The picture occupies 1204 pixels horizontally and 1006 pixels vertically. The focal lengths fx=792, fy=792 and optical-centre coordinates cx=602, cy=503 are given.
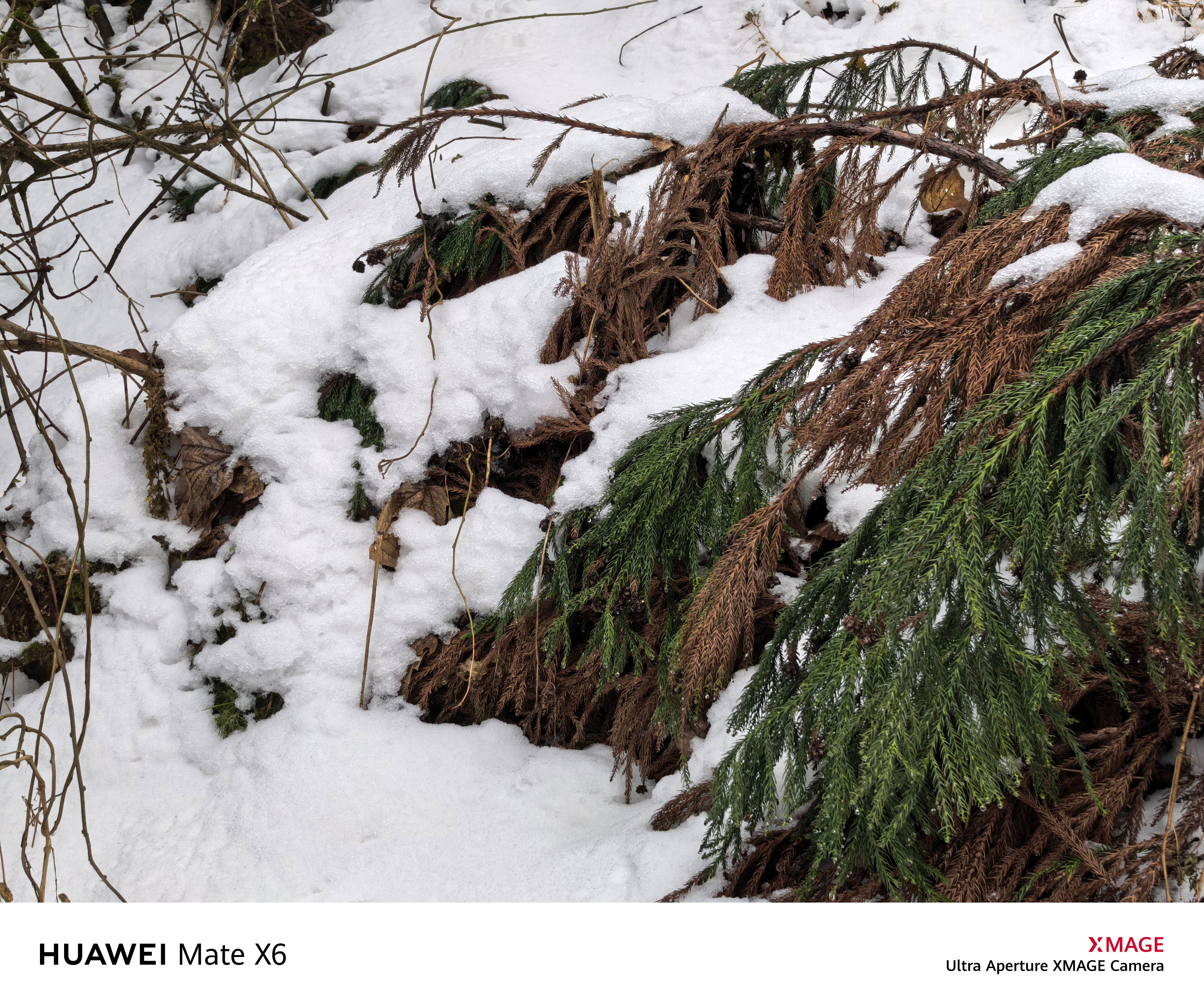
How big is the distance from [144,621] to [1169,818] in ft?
8.02

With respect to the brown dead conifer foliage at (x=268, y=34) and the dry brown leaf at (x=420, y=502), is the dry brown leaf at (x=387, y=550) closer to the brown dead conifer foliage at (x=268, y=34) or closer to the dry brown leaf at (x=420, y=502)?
the dry brown leaf at (x=420, y=502)

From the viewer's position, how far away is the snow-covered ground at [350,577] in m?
1.87

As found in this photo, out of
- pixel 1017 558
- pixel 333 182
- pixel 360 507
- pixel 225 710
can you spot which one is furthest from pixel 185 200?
pixel 1017 558

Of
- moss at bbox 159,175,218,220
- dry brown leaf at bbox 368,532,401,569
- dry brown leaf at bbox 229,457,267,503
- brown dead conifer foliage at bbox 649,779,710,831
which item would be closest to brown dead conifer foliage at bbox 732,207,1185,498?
brown dead conifer foliage at bbox 649,779,710,831

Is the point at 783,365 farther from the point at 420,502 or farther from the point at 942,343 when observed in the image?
the point at 420,502

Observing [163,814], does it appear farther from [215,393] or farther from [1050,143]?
[1050,143]

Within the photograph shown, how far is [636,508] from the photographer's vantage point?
1616 mm

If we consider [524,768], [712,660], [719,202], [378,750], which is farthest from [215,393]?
[712,660]
